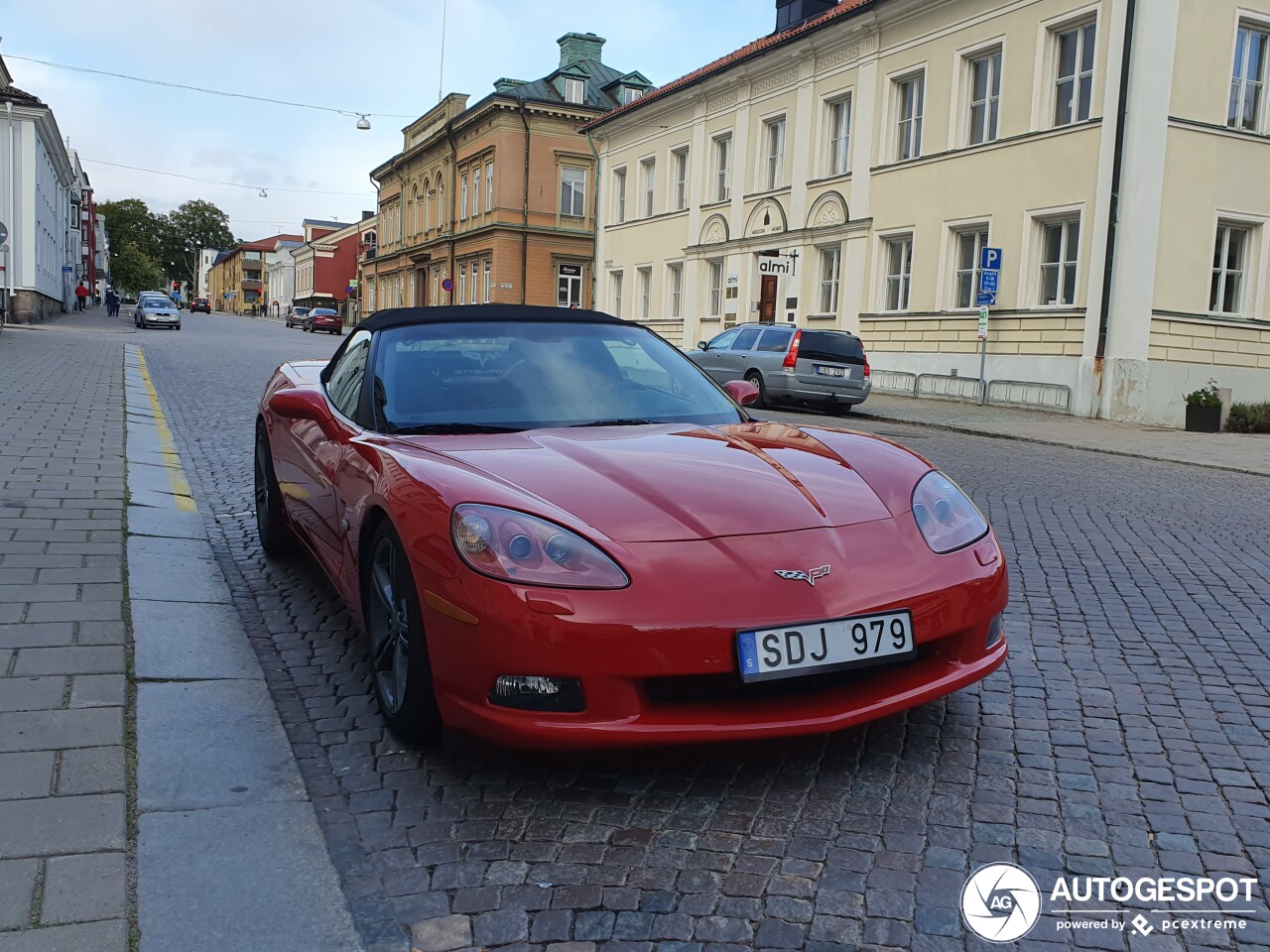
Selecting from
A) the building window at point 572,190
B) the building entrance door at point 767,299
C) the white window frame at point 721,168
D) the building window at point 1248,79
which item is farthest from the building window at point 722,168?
the building window at point 572,190

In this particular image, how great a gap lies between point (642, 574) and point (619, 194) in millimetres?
35663

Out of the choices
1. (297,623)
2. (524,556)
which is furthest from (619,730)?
(297,623)

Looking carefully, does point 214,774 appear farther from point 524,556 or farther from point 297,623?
point 297,623

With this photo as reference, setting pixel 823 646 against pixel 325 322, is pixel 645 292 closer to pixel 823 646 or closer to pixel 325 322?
pixel 325 322

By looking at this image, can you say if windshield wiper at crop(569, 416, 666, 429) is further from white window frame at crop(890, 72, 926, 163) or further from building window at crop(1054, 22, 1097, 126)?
white window frame at crop(890, 72, 926, 163)

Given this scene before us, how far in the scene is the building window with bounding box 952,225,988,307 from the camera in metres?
22.1

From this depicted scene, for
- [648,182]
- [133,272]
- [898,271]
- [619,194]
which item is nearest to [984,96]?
[898,271]

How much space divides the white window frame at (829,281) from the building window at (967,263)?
377 centimetres

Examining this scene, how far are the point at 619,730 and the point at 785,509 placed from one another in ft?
2.65

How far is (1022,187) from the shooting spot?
20.8 metres

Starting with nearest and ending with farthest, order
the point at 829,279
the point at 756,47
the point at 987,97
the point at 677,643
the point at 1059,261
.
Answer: the point at 677,643 < the point at 1059,261 < the point at 987,97 < the point at 829,279 < the point at 756,47

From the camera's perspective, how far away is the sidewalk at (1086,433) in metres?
13.8

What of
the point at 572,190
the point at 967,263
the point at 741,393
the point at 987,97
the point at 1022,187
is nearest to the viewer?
the point at 741,393

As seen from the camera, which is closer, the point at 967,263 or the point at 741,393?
the point at 741,393
